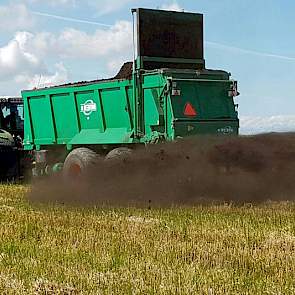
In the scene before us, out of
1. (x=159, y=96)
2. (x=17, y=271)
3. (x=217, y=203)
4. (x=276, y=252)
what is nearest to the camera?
(x=17, y=271)

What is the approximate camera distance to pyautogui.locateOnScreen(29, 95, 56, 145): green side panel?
15.8 metres

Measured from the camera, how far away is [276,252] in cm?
706

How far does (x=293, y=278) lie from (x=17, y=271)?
2.59 m

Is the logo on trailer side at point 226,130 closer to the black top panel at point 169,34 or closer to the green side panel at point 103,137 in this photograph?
the green side panel at point 103,137

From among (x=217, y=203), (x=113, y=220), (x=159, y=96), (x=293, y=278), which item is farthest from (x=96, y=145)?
(x=293, y=278)

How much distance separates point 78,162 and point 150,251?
271 inches

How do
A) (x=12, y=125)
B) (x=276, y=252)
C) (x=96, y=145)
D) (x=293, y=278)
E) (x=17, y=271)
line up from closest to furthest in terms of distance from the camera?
(x=293, y=278), (x=17, y=271), (x=276, y=252), (x=96, y=145), (x=12, y=125)

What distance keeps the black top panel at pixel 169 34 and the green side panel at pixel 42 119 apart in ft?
10.7

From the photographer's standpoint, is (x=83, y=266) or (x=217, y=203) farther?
(x=217, y=203)

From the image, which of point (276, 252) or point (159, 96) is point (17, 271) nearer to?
point (276, 252)

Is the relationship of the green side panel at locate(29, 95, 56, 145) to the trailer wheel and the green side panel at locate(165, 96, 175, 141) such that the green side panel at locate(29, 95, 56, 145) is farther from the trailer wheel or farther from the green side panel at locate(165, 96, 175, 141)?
the green side panel at locate(165, 96, 175, 141)

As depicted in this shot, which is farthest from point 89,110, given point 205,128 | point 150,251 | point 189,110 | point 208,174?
point 150,251

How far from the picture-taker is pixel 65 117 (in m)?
15.3

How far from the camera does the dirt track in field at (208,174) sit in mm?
11570
